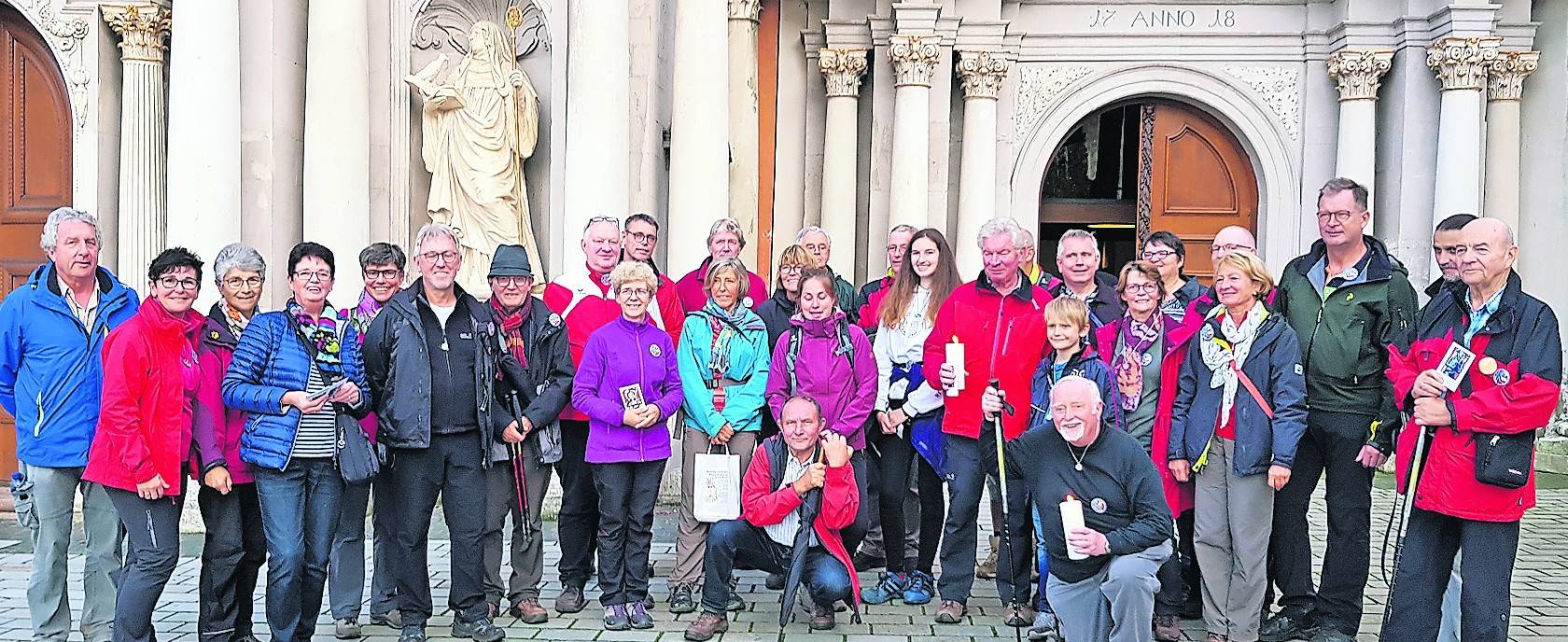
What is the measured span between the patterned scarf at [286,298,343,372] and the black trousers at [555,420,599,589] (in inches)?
51.5

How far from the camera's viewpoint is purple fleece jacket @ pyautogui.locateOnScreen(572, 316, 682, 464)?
5707 mm

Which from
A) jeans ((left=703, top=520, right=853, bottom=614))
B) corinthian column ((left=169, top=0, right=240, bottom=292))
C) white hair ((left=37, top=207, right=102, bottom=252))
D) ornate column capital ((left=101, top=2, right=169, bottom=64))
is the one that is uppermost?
ornate column capital ((left=101, top=2, right=169, bottom=64))

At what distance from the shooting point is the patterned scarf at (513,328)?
570cm

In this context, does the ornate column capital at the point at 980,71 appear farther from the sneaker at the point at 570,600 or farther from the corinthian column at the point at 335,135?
the sneaker at the point at 570,600

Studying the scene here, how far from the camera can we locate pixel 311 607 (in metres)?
5.13

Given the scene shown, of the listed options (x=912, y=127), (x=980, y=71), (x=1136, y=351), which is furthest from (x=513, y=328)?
(x=980, y=71)

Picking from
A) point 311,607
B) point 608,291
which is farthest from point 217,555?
point 608,291

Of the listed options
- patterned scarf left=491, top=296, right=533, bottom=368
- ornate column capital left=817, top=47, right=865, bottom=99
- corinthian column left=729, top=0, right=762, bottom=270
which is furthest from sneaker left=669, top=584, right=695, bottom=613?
ornate column capital left=817, top=47, right=865, bottom=99

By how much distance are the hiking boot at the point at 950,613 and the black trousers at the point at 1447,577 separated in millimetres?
1871

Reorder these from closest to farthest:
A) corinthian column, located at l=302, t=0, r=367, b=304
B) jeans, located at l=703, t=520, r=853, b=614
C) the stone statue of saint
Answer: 1. jeans, located at l=703, t=520, r=853, b=614
2. corinthian column, located at l=302, t=0, r=367, b=304
3. the stone statue of saint

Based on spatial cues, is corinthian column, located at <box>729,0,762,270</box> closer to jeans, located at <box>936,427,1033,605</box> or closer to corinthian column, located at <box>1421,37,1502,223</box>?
jeans, located at <box>936,427,1033,605</box>

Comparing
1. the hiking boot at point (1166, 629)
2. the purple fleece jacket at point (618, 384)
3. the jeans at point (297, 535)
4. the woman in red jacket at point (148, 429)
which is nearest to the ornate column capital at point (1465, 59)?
the hiking boot at point (1166, 629)

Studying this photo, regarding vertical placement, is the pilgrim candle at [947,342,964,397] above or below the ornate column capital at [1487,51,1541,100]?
below

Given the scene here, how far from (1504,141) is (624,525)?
10.3 m
